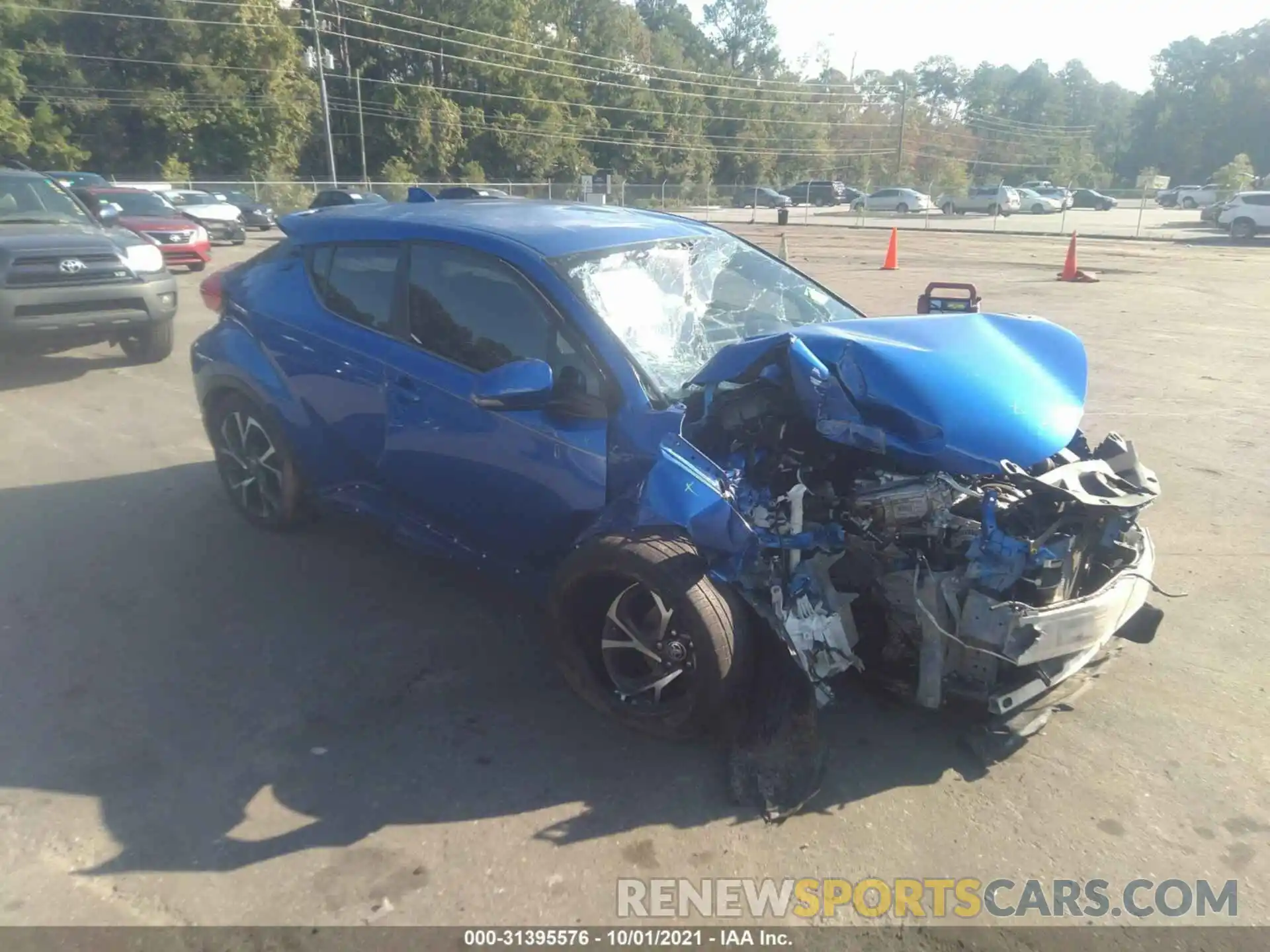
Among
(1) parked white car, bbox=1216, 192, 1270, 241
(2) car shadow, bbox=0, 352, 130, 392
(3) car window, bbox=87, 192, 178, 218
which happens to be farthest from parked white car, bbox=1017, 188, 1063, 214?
(2) car shadow, bbox=0, 352, 130, 392

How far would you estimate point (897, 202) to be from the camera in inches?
2208

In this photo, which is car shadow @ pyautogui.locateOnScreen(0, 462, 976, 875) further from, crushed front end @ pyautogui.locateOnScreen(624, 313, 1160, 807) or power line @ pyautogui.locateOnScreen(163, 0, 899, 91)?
power line @ pyautogui.locateOnScreen(163, 0, 899, 91)

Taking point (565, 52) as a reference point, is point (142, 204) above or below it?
below

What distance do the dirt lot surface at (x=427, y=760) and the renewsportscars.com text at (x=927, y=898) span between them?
45 millimetres

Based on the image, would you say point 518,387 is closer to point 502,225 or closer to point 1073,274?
point 502,225

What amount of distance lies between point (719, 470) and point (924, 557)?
754mm

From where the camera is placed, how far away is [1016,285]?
1678cm

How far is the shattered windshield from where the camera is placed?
12.8 ft

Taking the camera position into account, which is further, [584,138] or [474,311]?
[584,138]

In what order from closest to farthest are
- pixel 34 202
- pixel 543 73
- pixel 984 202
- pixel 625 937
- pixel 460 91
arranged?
pixel 625 937 → pixel 34 202 → pixel 984 202 → pixel 460 91 → pixel 543 73

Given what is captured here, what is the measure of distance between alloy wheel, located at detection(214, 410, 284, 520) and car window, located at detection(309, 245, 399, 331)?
0.87 meters

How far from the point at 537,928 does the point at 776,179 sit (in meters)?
94.5

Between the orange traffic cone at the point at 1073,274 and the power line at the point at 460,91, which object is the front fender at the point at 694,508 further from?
the power line at the point at 460,91

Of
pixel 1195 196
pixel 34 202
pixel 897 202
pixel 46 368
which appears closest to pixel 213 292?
pixel 46 368
